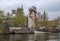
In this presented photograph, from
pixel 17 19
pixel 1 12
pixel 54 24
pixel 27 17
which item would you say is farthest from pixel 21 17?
pixel 54 24

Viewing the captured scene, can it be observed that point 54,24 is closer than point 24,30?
No

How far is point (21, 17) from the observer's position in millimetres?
121062

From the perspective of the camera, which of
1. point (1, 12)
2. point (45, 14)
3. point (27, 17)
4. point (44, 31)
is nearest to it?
point (1, 12)

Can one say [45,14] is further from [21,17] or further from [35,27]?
[21,17]

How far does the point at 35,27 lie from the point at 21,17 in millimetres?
14662

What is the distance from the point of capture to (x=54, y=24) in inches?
5782

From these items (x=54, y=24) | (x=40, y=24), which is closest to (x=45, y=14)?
(x=54, y=24)

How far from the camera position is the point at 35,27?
5187 inches

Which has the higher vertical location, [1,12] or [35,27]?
[1,12]

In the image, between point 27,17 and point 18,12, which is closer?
point 18,12

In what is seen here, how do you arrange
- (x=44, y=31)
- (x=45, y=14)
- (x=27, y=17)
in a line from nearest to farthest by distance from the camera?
(x=44, y=31), (x=27, y=17), (x=45, y=14)

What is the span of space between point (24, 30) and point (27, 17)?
78.3 ft

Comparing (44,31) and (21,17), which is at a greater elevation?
(21,17)

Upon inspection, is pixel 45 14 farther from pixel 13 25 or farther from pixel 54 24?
pixel 13 25
